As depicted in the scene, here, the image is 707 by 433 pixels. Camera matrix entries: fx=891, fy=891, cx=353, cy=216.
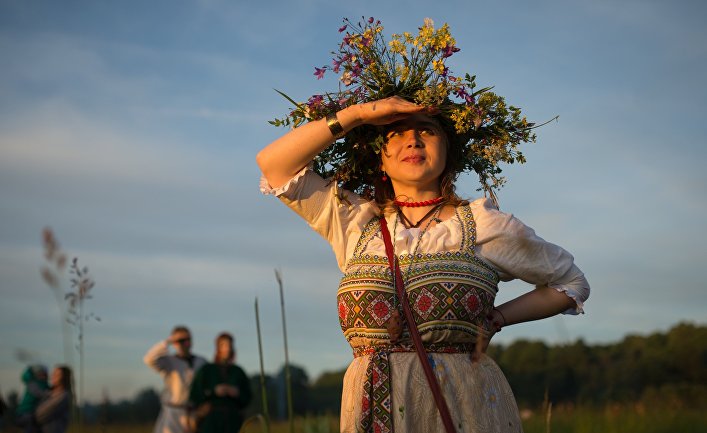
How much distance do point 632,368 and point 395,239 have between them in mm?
35341

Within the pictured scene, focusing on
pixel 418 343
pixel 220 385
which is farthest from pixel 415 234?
pixel 220 385

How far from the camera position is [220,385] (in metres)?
8.00

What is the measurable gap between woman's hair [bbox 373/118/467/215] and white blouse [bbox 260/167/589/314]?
7 cm

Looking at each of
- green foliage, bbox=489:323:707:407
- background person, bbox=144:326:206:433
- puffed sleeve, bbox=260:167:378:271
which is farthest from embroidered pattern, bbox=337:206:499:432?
Result: green foliage, bbox=489:323:707:407

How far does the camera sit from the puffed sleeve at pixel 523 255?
12.7 feet

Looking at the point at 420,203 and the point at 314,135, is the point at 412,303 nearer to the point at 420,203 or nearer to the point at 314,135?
the point at 420,203

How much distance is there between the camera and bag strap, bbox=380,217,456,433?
11.0 ft

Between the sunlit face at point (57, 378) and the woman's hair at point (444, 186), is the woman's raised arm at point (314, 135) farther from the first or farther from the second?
the sunlit face at point (57, 378)

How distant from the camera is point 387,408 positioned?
3535 millimetres

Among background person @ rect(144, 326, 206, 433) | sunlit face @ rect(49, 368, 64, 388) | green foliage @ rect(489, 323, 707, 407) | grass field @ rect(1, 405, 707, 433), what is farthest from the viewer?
green foliage @ rect(489, 323, 707, 407)

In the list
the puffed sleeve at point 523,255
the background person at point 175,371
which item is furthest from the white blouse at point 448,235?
the background person at point 175,371

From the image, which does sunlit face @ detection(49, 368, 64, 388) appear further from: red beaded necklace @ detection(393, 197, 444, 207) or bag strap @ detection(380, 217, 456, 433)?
red beaded necklace @ detection(393, 197, 444, 207)

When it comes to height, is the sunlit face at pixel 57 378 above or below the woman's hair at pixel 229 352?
below

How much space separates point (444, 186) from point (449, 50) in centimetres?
62
